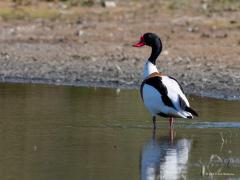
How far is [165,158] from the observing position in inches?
390

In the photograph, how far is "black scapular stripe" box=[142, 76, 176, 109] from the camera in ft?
38.2

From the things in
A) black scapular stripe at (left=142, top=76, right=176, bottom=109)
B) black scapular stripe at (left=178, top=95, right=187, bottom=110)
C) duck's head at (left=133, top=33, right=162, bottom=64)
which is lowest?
black scapular stripe at (left=178, top=95, right=187, bottom=110)

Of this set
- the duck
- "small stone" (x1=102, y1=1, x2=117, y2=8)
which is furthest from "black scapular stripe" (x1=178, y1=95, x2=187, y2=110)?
"small stone" (x1=102, y1=1, x2=117, y2=8)

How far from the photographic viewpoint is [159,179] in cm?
877

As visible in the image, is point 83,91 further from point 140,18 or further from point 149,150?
point 140,18

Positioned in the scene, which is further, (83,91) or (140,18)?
(140,18)

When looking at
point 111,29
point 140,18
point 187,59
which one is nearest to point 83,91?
point 187,59

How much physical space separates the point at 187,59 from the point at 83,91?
312 cm

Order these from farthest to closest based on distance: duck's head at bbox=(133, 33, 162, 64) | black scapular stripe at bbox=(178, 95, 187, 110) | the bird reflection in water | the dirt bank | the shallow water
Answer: the dirt bank
duck's head at bbox=(133, 33, 162, 64)
black scapular stripe at bbox=(178, 95, 187, 110)
the shallow water
the bird reflection in water

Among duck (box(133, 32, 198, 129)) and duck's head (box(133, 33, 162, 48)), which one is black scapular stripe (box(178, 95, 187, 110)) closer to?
duck (box(133, 32, 198, 129))

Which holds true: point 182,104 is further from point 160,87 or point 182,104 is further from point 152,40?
point 152,40

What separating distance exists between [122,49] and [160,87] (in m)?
7.75

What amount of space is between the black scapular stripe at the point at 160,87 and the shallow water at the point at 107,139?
1.21 ft

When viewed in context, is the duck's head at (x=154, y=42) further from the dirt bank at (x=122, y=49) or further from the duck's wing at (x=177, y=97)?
the dirt bank at (x=122, y=49)
